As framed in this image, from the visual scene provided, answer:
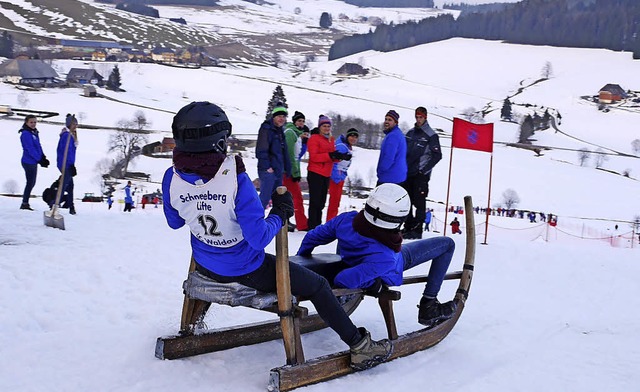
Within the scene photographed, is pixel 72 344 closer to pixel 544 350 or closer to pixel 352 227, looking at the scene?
pixel 352 227

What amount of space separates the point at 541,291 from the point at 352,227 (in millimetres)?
4044

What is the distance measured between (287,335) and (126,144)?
191 ft

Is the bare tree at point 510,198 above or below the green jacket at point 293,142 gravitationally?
below

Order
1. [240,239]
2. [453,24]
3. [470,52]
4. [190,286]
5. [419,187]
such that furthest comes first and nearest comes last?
[453,24]
[470,52]
[419,187]
[190,286]
[240,239]

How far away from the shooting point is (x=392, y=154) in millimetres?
10211

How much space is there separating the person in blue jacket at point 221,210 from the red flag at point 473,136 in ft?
27.8

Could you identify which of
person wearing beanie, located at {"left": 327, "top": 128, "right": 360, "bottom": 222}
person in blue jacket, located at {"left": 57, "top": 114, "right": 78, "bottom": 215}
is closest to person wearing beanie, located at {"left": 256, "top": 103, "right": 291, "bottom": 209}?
person wearing beanie, located at {"left": 327, "top": 128, "right": 360, "bottom": 222}

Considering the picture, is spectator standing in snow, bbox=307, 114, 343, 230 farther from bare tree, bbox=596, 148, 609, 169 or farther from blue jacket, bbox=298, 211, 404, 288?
bare tree, bbox=596, 148, 609, 169

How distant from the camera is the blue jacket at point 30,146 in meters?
11.6

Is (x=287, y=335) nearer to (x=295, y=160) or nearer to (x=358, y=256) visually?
(x=358, y=256)

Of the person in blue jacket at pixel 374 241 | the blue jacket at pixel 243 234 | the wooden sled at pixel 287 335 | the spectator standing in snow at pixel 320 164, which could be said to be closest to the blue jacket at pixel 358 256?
the person in blue jacket at pixel 374 241

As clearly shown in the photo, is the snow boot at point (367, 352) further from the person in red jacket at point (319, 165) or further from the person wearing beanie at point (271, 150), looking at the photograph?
the person in red jacket at point (319, 165)

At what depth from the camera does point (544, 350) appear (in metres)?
5.95

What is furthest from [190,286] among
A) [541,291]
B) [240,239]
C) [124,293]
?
[541,291]
